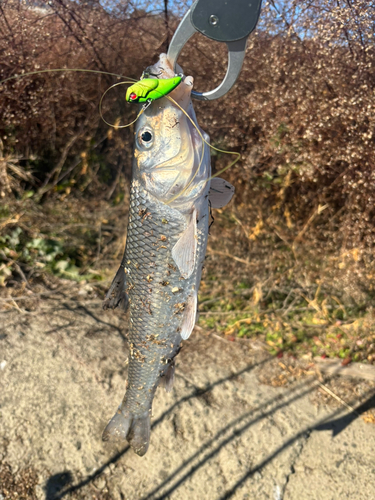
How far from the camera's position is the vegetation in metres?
3.71

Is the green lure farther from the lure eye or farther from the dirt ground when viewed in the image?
the dirt ground

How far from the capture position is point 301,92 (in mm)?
3805

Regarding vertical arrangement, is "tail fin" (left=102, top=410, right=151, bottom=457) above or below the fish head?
below

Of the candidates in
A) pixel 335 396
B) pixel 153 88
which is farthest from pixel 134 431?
pixel 335 396

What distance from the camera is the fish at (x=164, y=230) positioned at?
64.0 inches

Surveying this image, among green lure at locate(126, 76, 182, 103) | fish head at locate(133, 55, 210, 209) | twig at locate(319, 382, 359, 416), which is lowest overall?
twig at locate(319, 382, 359, 416)

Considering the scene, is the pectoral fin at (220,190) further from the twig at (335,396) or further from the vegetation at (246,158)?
the twig at (335,396)

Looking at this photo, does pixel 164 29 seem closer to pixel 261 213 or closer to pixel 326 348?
pixel 261 213

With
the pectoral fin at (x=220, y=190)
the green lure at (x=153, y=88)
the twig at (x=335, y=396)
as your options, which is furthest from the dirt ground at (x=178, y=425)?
the green lure at (x=153, y=88)

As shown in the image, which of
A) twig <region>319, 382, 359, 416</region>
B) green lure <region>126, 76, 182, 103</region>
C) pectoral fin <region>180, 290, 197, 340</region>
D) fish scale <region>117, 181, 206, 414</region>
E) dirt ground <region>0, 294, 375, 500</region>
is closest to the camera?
green lure <region>126, 76, 182, 103</region>

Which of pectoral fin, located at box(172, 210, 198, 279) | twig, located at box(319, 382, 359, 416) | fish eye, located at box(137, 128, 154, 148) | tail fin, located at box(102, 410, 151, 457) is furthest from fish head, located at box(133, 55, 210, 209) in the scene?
twig, located at box(319, 382, 359, 416)

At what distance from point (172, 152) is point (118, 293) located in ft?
2.39

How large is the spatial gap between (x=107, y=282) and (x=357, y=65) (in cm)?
343

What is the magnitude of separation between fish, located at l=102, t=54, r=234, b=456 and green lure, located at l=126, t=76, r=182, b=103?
0.08 m
